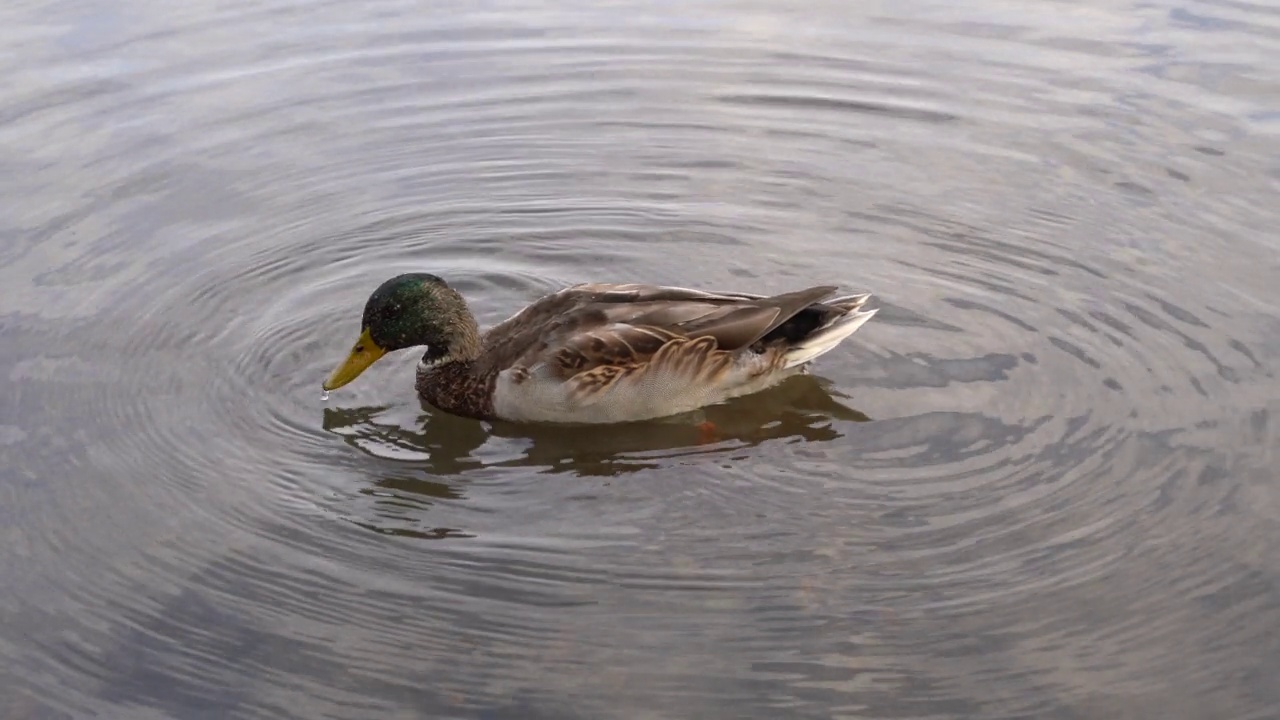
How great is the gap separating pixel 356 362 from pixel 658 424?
1.57 meters

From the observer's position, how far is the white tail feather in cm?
750

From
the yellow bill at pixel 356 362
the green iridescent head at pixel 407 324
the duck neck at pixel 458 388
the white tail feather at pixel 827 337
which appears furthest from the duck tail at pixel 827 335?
the yellow bill at pixel 356 362

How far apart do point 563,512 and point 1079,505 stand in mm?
2238

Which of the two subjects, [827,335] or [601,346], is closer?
[601,346]

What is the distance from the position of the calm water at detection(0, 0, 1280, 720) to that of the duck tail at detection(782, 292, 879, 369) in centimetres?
23

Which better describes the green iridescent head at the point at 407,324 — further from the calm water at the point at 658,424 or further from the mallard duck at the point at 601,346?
the calm water at the point at 658,424

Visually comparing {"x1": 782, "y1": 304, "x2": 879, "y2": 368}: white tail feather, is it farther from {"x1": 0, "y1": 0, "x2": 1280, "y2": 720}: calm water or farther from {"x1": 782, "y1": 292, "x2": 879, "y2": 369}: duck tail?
{"x1": 0, "y1": 0, "x2": 1280, "y2": 720}: calm water

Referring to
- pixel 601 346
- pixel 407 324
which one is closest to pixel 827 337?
pixel 601 346

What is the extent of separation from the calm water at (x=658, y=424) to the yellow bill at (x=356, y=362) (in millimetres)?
154

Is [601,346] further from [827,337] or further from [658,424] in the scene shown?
[827,337]

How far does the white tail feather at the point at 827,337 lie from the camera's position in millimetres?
7504

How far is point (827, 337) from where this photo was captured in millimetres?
7500

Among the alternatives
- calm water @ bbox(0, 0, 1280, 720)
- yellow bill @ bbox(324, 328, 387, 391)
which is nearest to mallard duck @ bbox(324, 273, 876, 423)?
yellow bill @ bbox(324, 328, 387, 391)

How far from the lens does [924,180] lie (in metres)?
9.66
